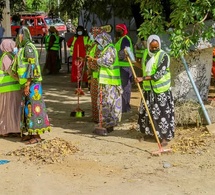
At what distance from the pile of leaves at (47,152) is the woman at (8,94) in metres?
0.84

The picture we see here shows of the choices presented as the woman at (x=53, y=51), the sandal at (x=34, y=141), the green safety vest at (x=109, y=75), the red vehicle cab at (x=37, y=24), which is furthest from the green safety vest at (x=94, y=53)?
the red vehicle cab at (x=37, y=24)

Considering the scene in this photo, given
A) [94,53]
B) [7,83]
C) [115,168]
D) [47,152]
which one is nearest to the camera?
[115,168]

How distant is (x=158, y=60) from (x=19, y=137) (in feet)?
8.67

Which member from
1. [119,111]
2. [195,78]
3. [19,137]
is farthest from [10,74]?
[195,78]

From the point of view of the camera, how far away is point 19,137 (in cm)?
859

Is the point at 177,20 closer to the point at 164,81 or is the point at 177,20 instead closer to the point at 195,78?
the point at 164,81

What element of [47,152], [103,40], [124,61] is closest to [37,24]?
[124,61]

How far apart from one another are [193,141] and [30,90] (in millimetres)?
2447

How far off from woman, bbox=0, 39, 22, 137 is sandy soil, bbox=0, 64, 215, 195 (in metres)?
0.24

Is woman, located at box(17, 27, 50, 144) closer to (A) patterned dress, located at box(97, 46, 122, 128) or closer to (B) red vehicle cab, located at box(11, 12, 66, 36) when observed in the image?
(A) patterned dress, located at box(97, 46, 122, 128)

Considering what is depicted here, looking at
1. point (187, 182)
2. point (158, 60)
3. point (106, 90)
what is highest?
point (158, 60)

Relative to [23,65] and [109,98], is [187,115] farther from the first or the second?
[23,65]

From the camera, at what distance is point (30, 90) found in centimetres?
782

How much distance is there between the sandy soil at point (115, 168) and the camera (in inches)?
237
